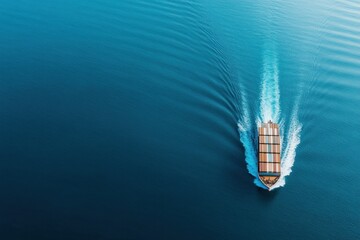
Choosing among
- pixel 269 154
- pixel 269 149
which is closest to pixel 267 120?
pixel 269 149

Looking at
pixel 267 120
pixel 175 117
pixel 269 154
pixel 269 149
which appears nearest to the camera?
pixel 269 154

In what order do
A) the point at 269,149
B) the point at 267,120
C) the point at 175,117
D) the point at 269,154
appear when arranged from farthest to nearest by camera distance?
the point at 175,117 < the point at 267,120 < the point at 269,149 < the point at 269,154

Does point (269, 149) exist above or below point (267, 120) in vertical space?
below

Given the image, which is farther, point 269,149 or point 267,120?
point 267,120

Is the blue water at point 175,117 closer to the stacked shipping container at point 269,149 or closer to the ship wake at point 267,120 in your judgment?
the ship wake at point 267,120

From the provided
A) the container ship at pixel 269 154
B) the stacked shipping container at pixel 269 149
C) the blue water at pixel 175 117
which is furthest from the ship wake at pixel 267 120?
the stacked shipping container at pixel 269 149

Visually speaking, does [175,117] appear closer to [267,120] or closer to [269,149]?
[267,120]

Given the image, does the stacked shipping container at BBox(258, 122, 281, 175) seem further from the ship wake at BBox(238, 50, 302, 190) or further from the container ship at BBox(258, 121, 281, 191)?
the ship wake at BBox(238, 50, 302, 190)

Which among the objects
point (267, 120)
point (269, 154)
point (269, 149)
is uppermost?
point (267, 120)
